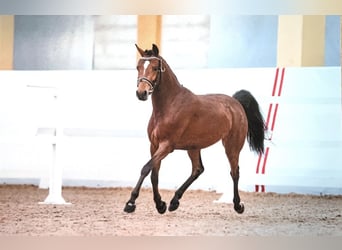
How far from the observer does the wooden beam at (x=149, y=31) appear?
354 cm

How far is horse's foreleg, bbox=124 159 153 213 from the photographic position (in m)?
3.46

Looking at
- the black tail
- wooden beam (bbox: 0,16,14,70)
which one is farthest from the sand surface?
wooden beam (bbox: 0,16,14,70)

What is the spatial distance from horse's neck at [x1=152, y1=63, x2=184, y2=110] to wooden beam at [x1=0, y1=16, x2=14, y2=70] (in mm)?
799

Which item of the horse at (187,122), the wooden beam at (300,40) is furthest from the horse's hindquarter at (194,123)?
the wooden beam at (300,40)

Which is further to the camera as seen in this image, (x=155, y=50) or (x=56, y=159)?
(x=56, y=159)

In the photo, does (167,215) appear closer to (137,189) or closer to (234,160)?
(137,189)

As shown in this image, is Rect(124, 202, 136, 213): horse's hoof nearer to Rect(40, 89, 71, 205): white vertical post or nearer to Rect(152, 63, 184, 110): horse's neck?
Rect(40, 89, 71, 205): white vertical post

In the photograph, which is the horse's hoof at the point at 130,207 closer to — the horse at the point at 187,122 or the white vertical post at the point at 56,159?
the horse at the point at 187,122

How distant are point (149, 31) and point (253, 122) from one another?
28.5 inches

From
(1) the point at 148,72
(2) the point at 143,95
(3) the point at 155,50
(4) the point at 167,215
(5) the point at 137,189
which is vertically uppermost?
(3) the point at 155,50

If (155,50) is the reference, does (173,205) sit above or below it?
below

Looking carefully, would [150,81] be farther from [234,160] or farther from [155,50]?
[234,160]

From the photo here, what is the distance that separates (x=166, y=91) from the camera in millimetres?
3496

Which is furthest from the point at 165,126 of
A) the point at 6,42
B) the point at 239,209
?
the point at 6,42
